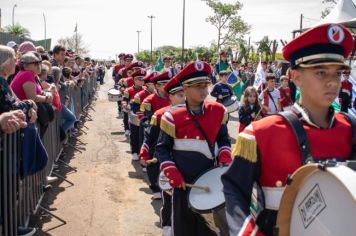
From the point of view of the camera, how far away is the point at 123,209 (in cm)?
674

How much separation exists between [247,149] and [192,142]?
2293 millimetres

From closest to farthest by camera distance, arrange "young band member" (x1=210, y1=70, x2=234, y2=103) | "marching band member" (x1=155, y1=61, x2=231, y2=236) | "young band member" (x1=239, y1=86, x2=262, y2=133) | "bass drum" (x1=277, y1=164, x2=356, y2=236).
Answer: "bass drum" (x1=277, y1=164, x2=356, y2=236) → "marching band member" (x1=155, y1=61, x2=231, y2=236) → "young band member" (x1=239, y1=86, x2=262, y2=133) → "young band member" (x1=210, y1=70, x2=234, y2=103)

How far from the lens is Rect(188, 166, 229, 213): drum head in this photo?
12.5ft

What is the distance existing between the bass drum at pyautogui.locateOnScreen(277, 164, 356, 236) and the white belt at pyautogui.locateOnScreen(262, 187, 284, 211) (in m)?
0.23

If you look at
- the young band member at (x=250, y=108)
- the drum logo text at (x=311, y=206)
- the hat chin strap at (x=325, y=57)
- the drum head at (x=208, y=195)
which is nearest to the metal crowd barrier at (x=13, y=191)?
the drum head at (x=208, y=195)

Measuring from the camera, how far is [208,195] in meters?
3.97

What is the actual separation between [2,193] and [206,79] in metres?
2.19

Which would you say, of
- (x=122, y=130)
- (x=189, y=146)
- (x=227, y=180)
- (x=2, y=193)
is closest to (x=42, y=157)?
(x=2, y=193)

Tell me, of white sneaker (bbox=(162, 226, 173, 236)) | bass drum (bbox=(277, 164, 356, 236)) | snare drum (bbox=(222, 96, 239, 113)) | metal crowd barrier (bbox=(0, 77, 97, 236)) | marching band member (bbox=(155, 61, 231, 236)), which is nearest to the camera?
bass drum (bbox=(277, 164, 356, 236))

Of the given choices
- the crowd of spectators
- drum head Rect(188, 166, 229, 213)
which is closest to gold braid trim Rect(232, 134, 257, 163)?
drum head Rect(188, 166, 229, 213)

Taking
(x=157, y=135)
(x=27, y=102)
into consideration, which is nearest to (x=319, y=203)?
(x=27, y=102)

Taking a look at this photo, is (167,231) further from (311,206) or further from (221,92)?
(221,92)

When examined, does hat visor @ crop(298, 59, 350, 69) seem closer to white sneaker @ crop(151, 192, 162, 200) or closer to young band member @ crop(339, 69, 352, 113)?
white sneaker @ crop(151, 192, 162, 200)

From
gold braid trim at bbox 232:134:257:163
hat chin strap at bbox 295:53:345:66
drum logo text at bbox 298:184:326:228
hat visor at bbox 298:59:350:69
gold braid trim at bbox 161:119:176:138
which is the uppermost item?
hat chin strap at bbox 295:53:345:66
